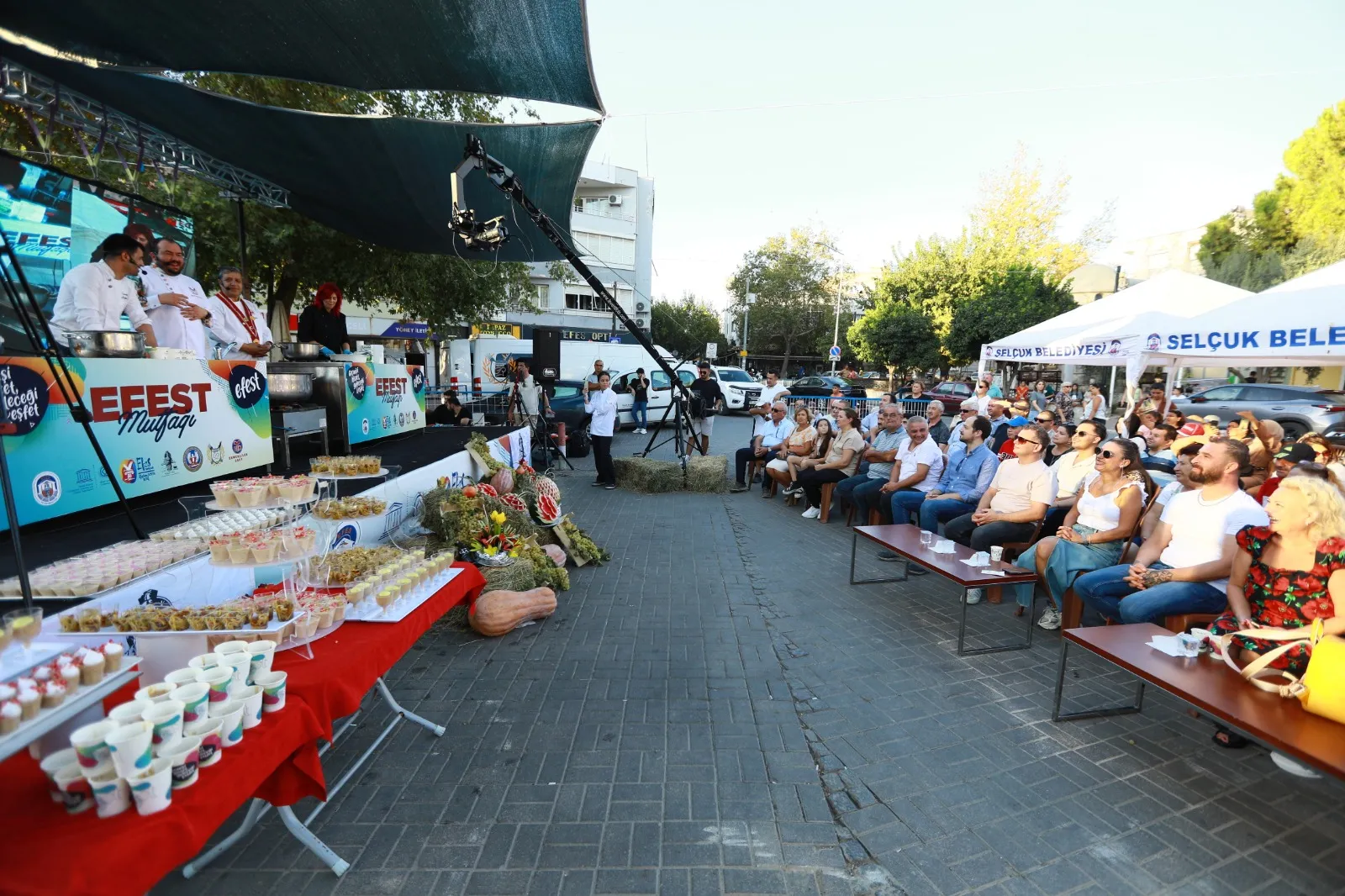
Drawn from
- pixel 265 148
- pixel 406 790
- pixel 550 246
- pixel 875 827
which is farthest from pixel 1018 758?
pixel 550 246

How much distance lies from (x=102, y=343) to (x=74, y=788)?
Result: 2.98 m

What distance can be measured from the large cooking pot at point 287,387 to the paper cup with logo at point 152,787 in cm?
419

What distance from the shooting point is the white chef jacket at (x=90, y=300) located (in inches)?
150

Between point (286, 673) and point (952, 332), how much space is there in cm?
2530

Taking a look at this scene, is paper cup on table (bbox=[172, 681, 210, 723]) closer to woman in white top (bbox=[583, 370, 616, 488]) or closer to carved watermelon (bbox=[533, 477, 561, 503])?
carved watermelon (bbox=[533, 477, 561, 503])

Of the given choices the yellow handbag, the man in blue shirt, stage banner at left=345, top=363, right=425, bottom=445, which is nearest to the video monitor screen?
stage banner at left=345, top=363, right=425, bottom=445

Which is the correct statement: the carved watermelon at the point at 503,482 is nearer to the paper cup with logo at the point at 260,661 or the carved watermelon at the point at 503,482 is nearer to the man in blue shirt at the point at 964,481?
the paper cup with logo at the point at 260,661

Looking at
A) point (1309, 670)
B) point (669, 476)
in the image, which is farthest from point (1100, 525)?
point (669, 476)

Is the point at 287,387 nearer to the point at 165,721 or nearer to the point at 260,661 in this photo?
the point at 260,661

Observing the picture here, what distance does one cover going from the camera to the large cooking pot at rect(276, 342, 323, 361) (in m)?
5.55

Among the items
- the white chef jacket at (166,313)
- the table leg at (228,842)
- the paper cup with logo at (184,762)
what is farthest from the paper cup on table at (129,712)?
the white chef jacket at (166,313)

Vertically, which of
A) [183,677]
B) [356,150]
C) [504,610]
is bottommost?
[504,610]

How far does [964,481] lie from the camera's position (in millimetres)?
6160

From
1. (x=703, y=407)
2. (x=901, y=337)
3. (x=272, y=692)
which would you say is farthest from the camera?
(x=901, y=337)
